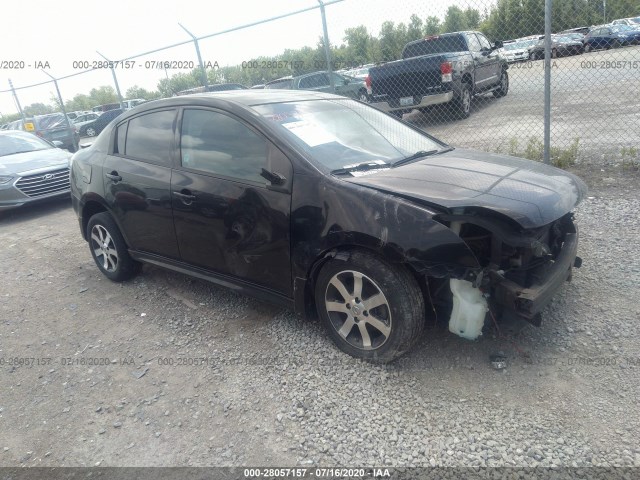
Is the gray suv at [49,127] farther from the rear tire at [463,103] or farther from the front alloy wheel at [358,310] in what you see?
the front alloy wheel at [358,310]

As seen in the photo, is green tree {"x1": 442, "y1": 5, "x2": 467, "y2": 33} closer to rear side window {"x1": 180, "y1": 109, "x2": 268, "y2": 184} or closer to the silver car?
rear side window {"x1": 180, "y1": 109, "x2": 268, "y2": 184}

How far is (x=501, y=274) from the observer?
274 centimetres

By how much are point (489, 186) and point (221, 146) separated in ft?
6.22

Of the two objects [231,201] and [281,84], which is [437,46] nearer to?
[281,84]

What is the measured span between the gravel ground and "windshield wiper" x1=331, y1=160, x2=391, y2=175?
1.18 metres

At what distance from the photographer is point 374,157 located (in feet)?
11.4

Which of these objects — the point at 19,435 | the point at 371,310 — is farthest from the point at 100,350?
the point at 371,310

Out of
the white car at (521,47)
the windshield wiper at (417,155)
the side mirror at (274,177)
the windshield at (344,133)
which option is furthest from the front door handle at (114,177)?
the white car at (521,47)

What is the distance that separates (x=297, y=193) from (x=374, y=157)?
71 cm

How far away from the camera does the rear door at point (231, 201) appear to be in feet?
10.6

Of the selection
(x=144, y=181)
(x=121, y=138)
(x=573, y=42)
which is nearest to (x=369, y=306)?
(x=144, y=181)

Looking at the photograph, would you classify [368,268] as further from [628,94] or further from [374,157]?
[628,94]

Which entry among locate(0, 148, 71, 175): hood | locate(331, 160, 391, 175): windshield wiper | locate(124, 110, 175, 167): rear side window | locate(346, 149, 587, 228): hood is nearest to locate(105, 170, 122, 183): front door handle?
locate(124, 110, 175, 167): rear side window

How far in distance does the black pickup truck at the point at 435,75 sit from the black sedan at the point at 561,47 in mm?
1197
